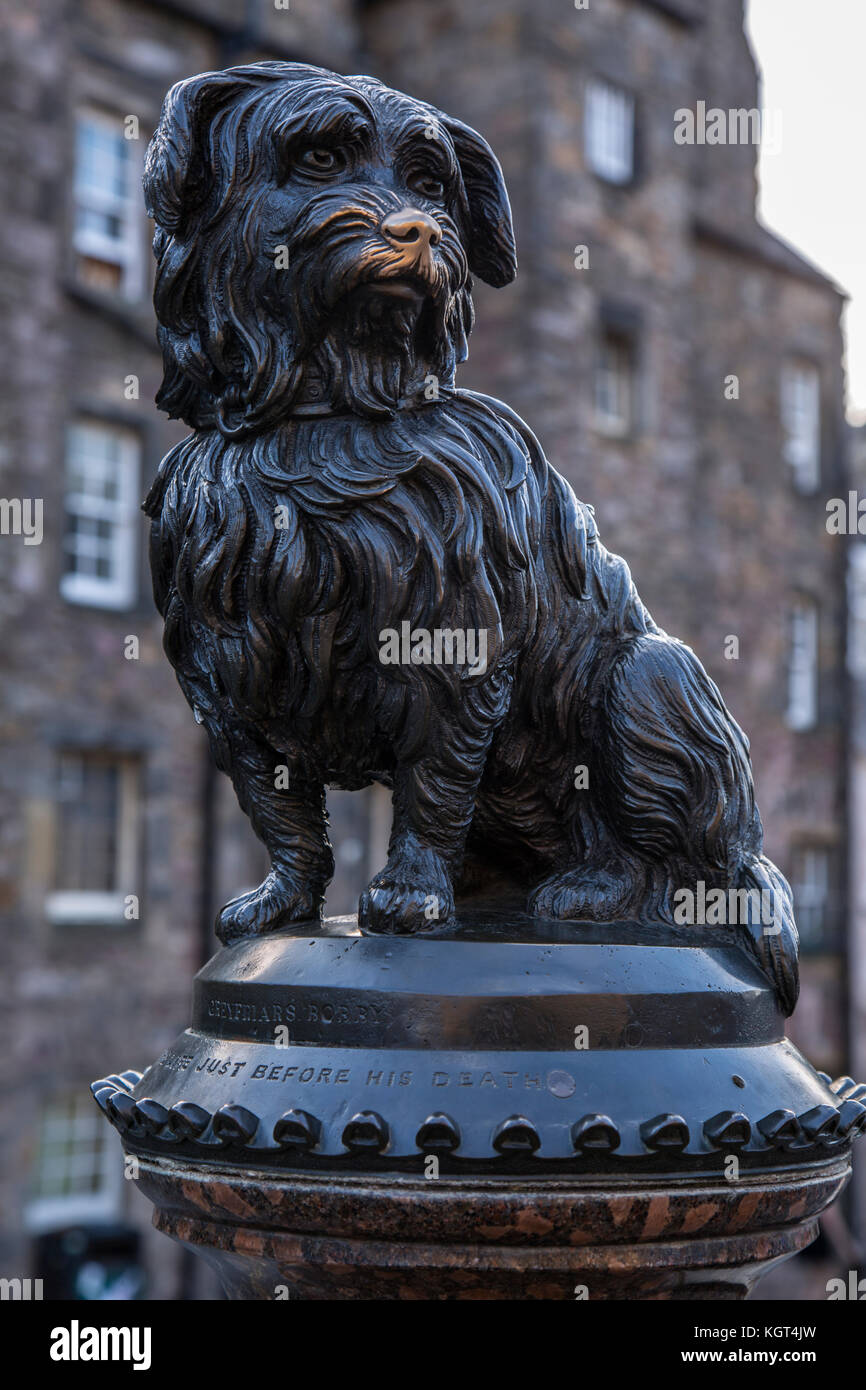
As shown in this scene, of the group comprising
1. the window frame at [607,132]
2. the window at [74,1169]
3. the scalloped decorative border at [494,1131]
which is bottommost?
the window at [74,1169]

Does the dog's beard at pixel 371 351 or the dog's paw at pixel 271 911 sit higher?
the dog's beard at pixel 371 351

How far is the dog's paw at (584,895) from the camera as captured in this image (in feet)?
9.56

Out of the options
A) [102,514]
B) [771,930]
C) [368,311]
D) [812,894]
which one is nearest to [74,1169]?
[102,514]

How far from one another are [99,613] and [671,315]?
7.60 m

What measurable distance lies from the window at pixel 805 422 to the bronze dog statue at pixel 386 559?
60.6 feet

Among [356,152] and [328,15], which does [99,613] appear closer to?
[328,15]

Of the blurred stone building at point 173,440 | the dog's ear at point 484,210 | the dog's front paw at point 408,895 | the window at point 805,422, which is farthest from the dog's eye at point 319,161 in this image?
the window at point 805,422

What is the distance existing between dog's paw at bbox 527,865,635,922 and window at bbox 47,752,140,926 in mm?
10500

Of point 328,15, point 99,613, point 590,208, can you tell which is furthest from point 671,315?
point 99,613

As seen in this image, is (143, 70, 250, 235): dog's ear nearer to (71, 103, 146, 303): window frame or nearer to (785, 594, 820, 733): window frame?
(71, 103, 146, 303): window frame

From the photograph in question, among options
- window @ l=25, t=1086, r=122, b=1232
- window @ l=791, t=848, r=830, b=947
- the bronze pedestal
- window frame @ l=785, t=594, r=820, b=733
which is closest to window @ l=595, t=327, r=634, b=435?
window frame @ l=785, t=594, r=820, b=733

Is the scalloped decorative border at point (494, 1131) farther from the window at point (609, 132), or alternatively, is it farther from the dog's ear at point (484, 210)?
the window at point (609, 132)

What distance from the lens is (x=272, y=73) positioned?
277cm

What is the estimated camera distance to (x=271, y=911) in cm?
302
